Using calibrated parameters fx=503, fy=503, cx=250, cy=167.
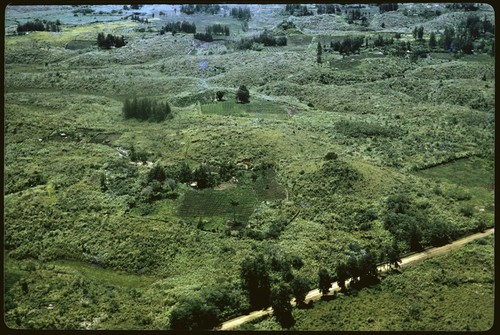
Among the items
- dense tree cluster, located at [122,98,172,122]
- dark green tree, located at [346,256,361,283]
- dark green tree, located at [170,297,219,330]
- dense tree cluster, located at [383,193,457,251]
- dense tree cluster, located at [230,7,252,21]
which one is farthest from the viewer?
dense tree cluster, located at [230,7,252,21]

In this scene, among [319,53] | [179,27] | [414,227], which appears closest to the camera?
[414,227]

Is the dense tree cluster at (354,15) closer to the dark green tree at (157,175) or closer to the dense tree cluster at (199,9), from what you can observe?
the dense tree cluster at (199,9)

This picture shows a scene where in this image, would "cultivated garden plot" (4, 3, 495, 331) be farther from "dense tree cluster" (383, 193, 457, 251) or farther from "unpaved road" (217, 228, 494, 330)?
"unpaved road" (217, 228, 494, 330)

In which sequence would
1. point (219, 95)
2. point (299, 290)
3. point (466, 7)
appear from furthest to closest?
point (466, 7) → point (219, 95) → point (299, 290)

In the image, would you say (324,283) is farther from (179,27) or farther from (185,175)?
(179,27)

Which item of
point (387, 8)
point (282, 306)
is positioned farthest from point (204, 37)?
point (282, 306)

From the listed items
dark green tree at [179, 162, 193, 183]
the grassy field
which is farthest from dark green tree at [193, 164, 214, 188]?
the grassy field
